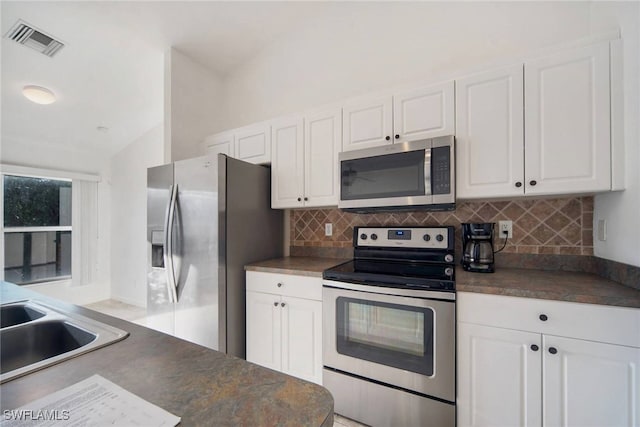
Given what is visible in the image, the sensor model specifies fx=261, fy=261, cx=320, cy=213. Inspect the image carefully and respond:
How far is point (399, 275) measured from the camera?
156cm

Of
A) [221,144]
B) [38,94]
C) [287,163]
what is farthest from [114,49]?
[287,163]

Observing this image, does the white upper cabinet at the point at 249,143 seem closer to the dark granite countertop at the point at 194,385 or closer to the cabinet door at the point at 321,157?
the cabinet door at the point at 321,157

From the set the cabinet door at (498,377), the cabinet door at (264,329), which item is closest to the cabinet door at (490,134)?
the cabinet door at (498,377)

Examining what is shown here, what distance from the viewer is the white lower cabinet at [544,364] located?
Result: 1102mm

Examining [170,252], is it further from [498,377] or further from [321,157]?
[498,377]

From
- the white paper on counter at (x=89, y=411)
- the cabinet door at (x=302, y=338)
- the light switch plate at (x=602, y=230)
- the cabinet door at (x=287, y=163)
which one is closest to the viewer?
the white paper on counter at (x=89, y=411)

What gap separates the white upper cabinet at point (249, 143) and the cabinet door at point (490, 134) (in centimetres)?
153

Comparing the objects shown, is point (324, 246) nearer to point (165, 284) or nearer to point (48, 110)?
point (165, 284)

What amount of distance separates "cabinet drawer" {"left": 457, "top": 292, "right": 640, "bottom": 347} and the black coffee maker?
1.19ft

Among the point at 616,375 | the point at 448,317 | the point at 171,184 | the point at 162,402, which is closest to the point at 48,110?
the point at 171,184

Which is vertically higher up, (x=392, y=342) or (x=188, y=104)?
(x=188, y=104)

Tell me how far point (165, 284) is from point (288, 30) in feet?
8.88

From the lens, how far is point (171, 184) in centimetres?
212

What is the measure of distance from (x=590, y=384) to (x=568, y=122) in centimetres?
127
